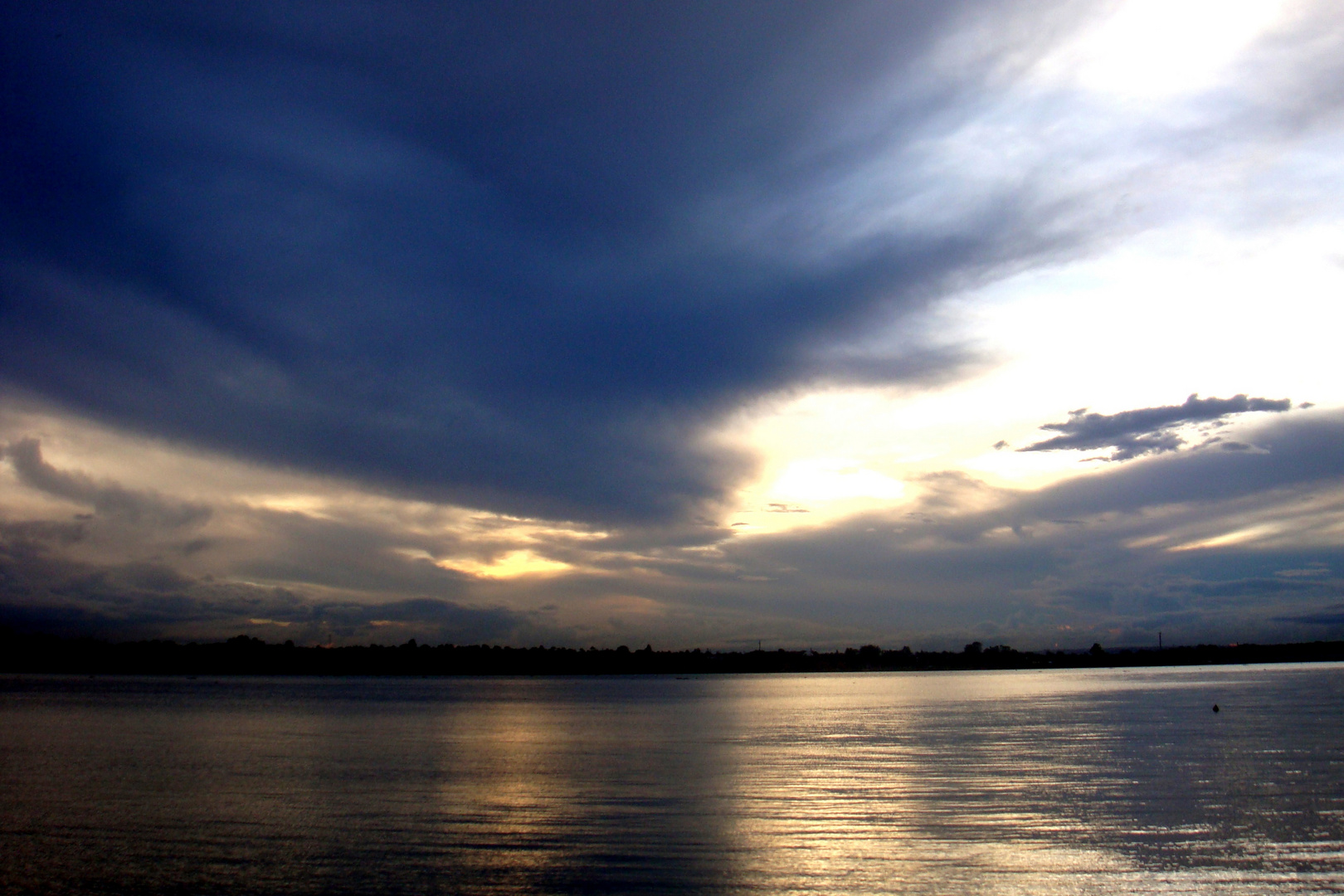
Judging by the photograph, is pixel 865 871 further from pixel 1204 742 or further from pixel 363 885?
pixel 1204 742

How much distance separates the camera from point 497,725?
71.7 meters

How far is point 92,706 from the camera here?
300 feet

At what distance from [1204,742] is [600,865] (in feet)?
131

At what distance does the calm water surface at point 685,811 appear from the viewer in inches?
781

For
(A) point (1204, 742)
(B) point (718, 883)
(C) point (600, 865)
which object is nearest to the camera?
(B) point (718, 883)

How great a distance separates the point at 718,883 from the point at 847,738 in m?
36.9

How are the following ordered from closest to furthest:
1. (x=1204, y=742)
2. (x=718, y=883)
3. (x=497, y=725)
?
(x=718, y=883), (x=1204, y=742), (x=497, y=725)

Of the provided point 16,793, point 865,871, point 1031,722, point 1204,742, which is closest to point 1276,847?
point 865,871

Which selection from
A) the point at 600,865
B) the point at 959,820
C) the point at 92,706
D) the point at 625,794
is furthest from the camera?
the point at 92,706

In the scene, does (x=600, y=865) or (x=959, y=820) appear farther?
(x=959, y=820)

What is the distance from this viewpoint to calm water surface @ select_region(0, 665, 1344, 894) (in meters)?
19.8

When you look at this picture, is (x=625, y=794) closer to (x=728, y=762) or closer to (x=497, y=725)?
(x=728, y=762)

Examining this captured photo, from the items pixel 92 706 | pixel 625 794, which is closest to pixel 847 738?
pixel 625 794

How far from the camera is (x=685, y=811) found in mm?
27766
